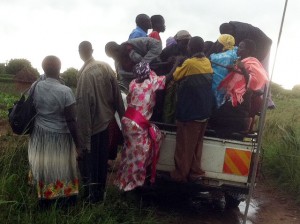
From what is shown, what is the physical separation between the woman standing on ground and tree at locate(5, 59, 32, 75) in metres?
27.1

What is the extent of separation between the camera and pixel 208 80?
598 centimetres

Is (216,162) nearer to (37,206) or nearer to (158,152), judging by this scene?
(158,152)

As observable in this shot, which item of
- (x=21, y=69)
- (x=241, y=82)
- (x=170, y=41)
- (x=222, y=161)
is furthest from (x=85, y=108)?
(x=21, y=69)

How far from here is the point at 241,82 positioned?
6.06 metres

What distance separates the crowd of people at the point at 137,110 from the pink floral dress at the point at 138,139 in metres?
0.01

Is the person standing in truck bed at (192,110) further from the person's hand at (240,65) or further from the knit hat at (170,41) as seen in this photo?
the knit hat at (170,41)

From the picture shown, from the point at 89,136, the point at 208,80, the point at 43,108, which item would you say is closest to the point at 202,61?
the point at 208,80

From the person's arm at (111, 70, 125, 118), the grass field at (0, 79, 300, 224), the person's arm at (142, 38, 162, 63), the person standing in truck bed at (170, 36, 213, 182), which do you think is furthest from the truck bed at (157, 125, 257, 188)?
the person's arm at (142, 38, 162, 63)

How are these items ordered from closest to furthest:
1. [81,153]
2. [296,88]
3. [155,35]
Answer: [81,153], [155,35], [296,88]

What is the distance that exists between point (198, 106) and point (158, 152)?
2.48 feet

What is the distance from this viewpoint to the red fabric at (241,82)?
19.8 ft

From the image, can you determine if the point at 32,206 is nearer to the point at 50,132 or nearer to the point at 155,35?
the point at 50,132

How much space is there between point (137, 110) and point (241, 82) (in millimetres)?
1317

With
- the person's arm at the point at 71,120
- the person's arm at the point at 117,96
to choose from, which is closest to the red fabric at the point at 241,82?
the person's arm at the point at 117,96
